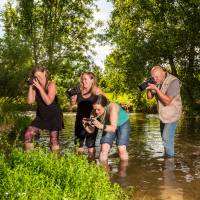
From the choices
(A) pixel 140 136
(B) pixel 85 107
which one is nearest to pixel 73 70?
(A) pixel 140 136

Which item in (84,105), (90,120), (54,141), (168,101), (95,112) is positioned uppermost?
(168,101)

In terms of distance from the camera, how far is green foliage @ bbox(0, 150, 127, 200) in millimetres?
5914

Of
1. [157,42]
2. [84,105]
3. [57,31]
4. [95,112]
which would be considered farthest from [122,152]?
[57,31]

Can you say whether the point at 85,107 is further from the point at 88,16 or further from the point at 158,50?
the point at 88,16

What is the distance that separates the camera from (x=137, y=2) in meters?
29.0

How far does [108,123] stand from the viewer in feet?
32.8

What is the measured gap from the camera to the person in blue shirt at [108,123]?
9586mm

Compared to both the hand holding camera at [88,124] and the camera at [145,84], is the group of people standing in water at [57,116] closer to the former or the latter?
the hand holding camera at [88,124]

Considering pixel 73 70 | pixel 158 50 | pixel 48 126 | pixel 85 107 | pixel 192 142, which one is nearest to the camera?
pixel 48 126

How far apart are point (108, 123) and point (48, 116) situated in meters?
1.27

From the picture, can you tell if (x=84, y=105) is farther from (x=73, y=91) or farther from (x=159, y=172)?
(x=159, y=172)

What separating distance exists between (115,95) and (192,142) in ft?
53.1

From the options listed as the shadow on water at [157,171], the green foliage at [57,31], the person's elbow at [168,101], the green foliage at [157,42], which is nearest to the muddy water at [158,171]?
the shadow on water at [157,171]

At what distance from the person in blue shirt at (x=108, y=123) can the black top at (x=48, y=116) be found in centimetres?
60
